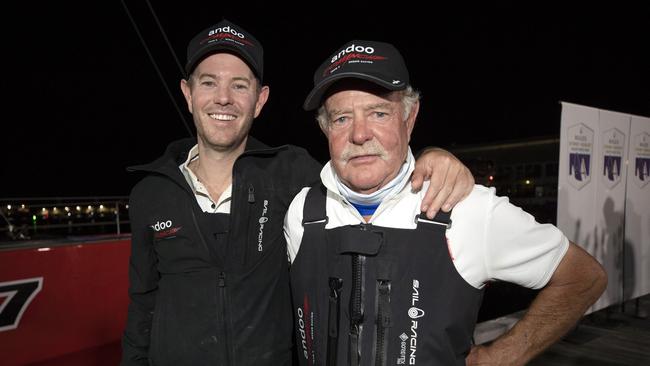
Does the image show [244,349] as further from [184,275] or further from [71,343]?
[71,343]

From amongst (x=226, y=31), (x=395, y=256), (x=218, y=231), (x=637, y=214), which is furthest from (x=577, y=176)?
(x=218, y=231)

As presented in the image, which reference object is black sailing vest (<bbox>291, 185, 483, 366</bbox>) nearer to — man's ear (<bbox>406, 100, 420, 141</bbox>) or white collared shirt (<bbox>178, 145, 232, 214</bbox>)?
man's ear (<bbox>406, 100, 420, 141</bbox>)

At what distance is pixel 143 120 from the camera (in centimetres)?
5106

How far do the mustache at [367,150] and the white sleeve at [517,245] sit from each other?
0.48 metres

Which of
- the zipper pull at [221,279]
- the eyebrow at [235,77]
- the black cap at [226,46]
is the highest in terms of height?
the black cap at [226,46]

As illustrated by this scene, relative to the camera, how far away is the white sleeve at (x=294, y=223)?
6.77 ft

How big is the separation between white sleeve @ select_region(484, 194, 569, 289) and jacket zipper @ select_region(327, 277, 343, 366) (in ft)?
1.95

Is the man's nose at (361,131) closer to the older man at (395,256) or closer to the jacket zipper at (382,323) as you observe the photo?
the older man at (395,256)

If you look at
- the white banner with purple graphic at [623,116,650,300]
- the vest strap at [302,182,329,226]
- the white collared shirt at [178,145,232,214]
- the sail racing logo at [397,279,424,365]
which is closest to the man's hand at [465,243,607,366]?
the sail racing logo at [397,279,424,365]

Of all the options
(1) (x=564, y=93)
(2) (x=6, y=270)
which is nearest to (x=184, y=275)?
(2) (x=6, y=270)

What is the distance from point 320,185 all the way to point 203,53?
2.97 ft

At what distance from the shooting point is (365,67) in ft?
5.89

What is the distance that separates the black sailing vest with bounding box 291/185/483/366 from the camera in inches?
64.2

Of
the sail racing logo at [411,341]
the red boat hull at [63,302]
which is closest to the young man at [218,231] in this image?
the sail racing logo at [411,341]
